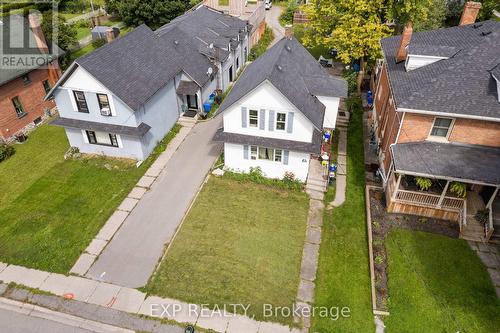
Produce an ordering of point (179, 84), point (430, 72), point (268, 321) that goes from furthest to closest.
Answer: point (179, 84) → point (430, 72) → point (268, 321)

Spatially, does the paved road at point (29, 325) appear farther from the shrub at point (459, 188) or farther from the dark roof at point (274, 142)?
the shrub at point (459, 188)

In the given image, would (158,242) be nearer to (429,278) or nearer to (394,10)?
(429,278)

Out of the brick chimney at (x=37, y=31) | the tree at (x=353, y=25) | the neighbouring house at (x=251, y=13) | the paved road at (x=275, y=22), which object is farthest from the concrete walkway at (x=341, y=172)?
the brick chimney at (x=37, y=31)

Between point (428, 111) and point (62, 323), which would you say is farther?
point (428, 111)

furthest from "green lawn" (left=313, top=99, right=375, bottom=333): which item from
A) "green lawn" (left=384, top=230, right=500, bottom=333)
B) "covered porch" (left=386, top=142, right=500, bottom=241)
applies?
"covered porch" (left=386, top=142, right=500, bottom=241)

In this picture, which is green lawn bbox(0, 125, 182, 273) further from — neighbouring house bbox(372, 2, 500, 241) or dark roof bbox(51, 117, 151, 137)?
neighbouring house bbox(372, 2, 500, 241)

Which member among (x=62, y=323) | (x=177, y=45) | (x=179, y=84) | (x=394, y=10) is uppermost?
(x=394, y=10)

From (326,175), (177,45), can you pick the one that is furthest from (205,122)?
(326,175)
